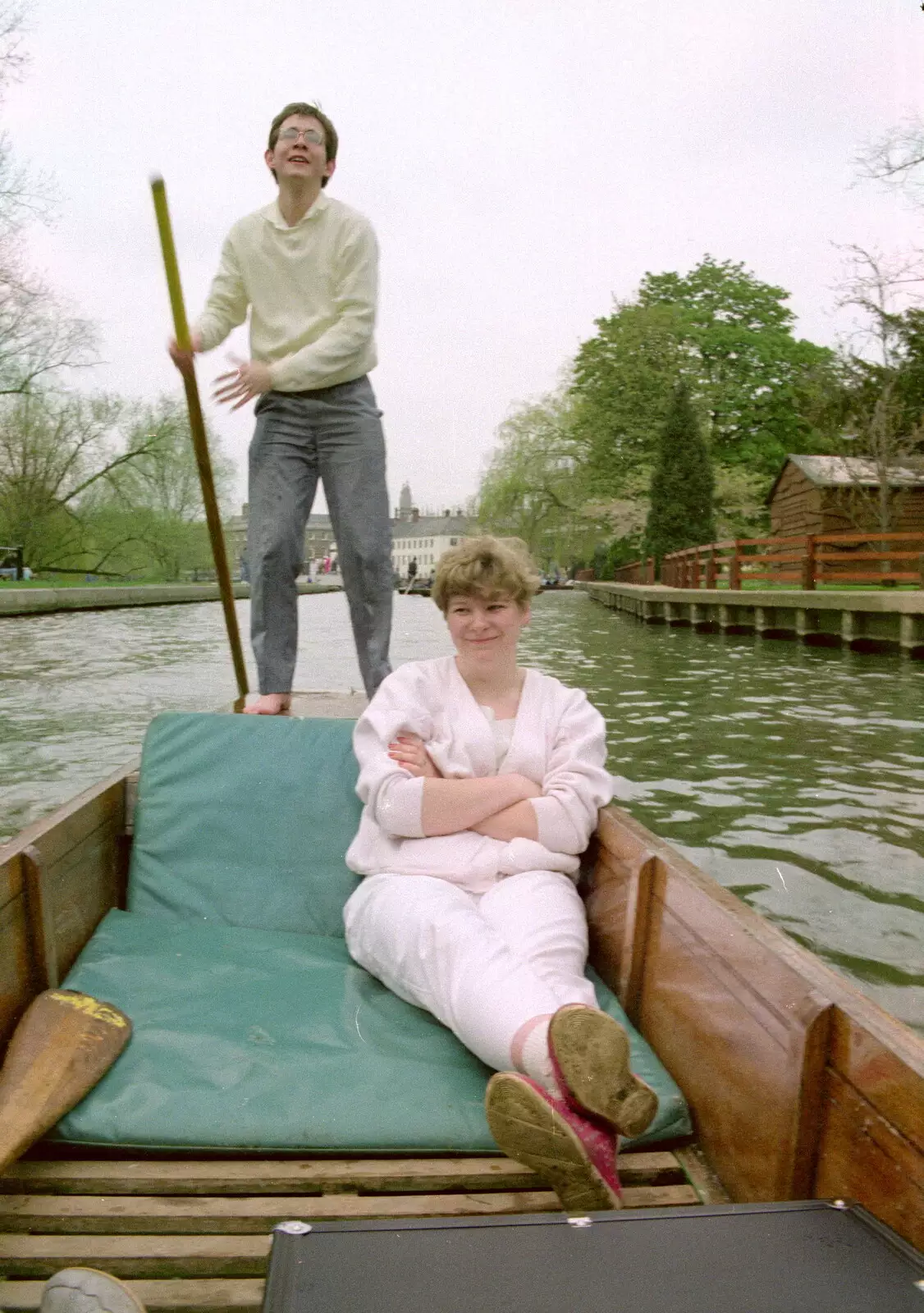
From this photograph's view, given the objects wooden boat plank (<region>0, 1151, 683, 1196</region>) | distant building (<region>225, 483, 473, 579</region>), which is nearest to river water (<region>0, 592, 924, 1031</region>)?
wooden boat plank (<region>0, 1151, 683, 1196</region>)

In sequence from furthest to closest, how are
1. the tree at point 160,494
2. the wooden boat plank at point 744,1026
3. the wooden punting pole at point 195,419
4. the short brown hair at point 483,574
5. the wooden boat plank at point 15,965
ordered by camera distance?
the tree at point 160,494
the wooden punting pole at point 195,419
the short brown hair at point 483,574
the wooden boat plank at point 15,965
the wooden boat plank at point 744,1026

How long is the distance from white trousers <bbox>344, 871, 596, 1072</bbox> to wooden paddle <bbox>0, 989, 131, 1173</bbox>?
483mm

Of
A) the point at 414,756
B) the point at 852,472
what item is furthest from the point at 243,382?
the point at 852,472

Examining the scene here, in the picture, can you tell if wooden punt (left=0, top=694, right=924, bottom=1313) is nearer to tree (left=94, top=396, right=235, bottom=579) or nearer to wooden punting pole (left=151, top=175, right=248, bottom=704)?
wooden punting pole (left=151, top=175, right=248, bottom=704)

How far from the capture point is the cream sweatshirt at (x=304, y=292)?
335cm

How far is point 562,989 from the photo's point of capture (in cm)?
188

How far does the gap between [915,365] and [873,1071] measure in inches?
810

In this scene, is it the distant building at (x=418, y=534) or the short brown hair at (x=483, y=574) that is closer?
the short brown hair at (x=483, y=574)

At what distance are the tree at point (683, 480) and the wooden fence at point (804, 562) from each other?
0.93 meters

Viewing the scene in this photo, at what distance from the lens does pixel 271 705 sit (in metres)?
3.38

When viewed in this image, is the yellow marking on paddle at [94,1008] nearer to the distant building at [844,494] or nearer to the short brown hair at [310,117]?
the short brown hair at [310,117]

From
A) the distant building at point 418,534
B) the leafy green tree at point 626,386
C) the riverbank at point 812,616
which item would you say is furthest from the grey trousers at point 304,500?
the distant building at point 418,534

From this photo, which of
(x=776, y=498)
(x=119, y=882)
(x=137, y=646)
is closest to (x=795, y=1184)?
(x=119, y=882)

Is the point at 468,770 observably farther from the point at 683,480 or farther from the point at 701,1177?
the point at 683,480
